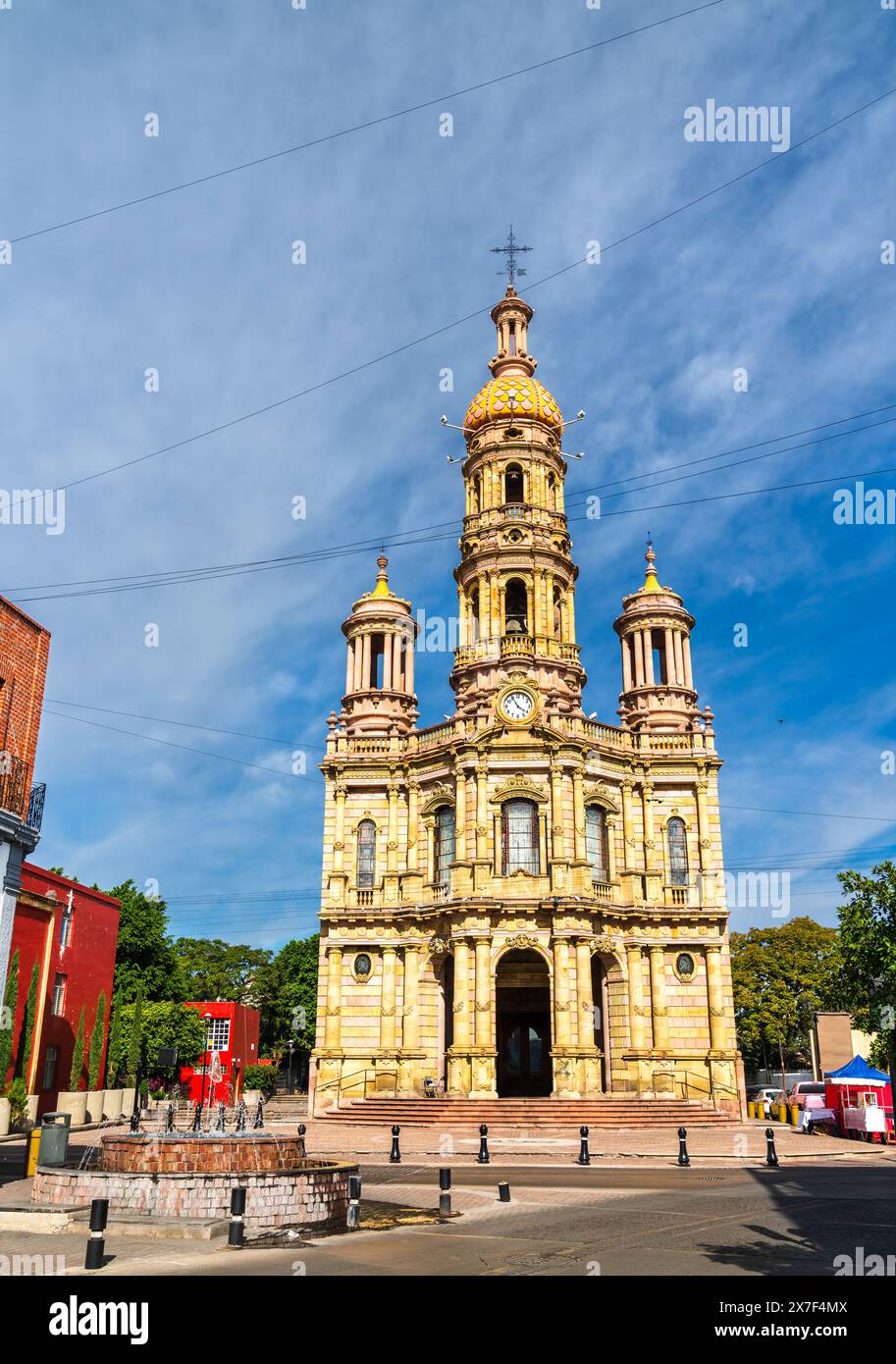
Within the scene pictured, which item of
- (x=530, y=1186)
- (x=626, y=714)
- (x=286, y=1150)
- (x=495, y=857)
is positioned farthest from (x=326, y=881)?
(x=286, y=1150)

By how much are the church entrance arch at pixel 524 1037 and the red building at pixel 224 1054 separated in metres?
17.2

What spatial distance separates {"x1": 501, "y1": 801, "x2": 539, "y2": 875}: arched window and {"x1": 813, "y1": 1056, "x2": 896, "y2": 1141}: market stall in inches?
523

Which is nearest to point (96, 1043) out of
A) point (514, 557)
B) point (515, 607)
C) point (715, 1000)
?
point (715, 1000)

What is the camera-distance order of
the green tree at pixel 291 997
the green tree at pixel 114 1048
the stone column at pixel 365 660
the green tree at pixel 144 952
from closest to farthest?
1. the green tree at pixel 114 1048
2. the stone column at pixel 365 660
3. the green tree at pixel 144 952
4. the green tree at pixel 291 997

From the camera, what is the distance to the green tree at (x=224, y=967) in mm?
84438

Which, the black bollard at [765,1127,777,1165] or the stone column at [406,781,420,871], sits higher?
the stone column at [406,781,420,871]

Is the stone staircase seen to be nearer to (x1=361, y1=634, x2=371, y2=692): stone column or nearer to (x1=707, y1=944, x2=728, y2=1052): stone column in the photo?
(x1=707, y1=944, x2=728, y2=1052): stone column

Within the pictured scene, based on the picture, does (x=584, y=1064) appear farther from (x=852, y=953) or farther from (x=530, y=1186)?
(x=530, y=1186)

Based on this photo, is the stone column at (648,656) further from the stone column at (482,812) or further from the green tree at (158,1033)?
the green tree at (158,1033)

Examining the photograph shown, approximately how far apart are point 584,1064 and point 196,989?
42413 mm

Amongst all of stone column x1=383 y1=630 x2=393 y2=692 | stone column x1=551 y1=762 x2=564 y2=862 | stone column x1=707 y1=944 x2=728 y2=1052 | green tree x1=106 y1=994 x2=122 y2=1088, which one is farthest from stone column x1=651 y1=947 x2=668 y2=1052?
green tree x1=106 y1=994 x2=122 y2=1088

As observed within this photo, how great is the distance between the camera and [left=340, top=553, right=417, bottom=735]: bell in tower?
49.8 metres

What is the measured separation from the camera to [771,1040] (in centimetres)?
7112

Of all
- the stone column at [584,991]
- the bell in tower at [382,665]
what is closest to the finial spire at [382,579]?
the bell in tower at [382,665]
